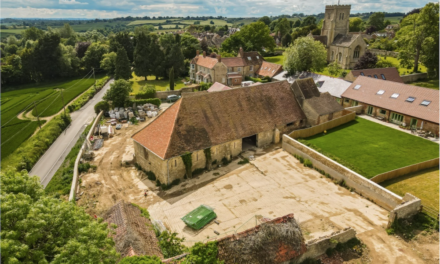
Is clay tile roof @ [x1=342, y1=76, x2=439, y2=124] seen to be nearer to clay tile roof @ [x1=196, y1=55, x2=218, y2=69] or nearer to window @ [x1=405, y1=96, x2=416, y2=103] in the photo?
window @ [x1=405, y1=96, x2=416, y2=103]

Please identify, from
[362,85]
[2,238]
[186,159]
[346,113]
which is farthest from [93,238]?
[362,85]

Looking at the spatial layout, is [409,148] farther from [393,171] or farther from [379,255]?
[379,255]

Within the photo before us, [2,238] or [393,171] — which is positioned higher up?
[2,238]

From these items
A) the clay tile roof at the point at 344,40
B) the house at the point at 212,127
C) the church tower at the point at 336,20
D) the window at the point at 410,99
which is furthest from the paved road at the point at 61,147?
the church tower at the point at 336,20

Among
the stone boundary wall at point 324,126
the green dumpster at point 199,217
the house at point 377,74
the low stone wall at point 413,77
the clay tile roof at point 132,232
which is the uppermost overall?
the house at point 377,74

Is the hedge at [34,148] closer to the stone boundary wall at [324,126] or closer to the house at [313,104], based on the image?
the stone boundary wall at [324,126]

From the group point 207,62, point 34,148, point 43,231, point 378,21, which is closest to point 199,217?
point 43,231
